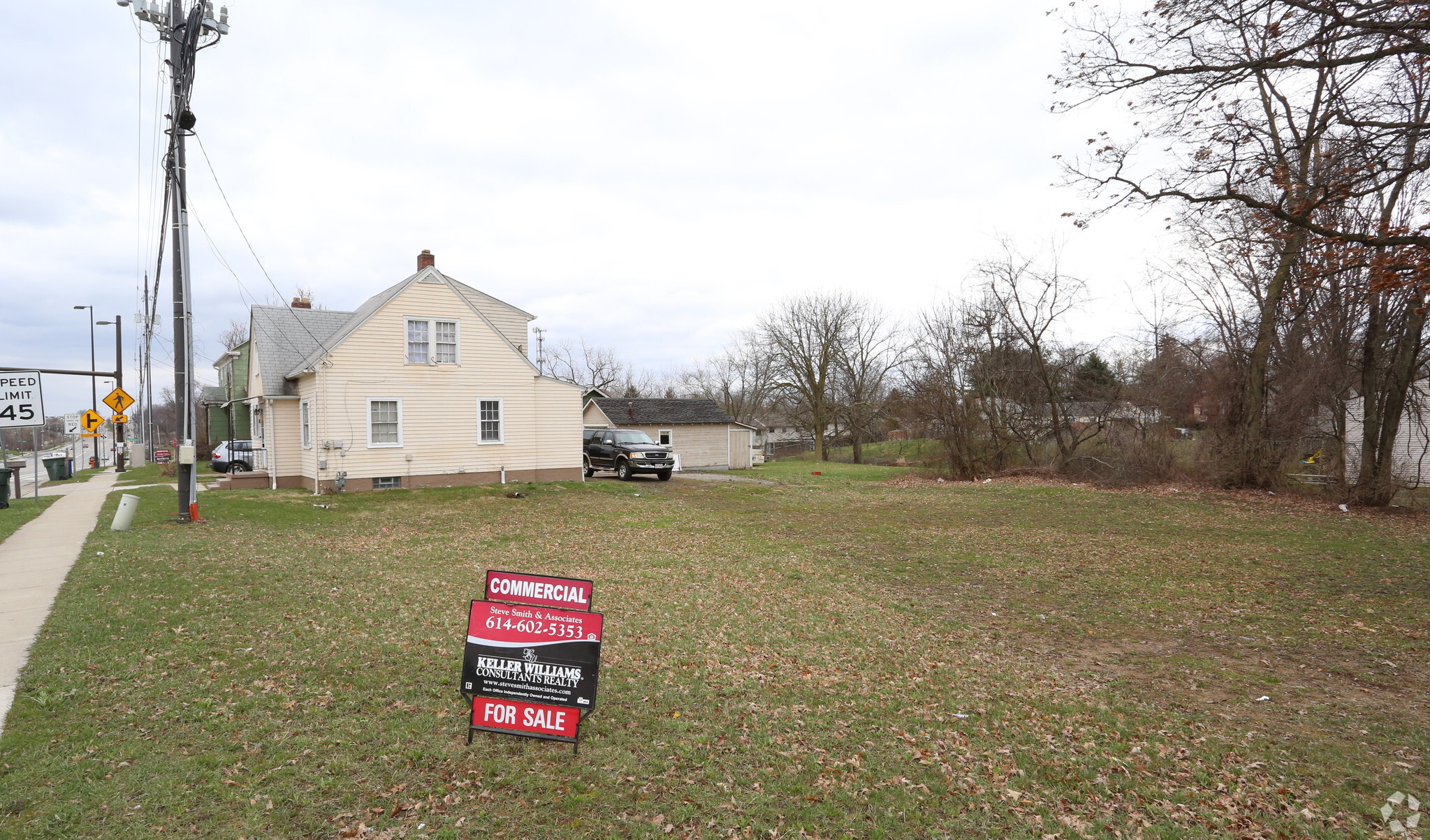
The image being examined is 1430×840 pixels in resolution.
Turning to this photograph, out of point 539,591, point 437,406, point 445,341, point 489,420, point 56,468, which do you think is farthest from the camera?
point 56,468

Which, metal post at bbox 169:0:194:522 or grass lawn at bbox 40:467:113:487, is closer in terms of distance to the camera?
metal post at bbox 169:0:194:522

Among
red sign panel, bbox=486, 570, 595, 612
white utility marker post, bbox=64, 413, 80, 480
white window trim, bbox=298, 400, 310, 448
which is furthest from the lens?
white utility marker post, bbox=64, 413, 80, 480

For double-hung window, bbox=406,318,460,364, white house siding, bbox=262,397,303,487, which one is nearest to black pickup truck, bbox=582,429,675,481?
double-hung window, bbox=406,318,460,364

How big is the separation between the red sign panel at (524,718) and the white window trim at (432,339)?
1881 cm

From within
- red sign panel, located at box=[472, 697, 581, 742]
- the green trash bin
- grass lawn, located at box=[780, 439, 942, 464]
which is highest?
the green trash bin

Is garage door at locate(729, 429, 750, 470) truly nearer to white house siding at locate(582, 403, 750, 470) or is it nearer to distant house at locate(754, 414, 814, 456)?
white house siding at locate(582, 403, 750, 470)

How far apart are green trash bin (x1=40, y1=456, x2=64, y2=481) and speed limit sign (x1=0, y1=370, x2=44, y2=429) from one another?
57.4 ft

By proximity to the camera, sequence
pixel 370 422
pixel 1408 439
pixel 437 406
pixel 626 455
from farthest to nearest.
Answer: pixel 626 455
pixel 437 406
pixel 370 422
pixel 1408 439

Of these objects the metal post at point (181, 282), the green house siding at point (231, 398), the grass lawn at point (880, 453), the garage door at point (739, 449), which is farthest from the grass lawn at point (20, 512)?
the grass lawn at point (880, 453)

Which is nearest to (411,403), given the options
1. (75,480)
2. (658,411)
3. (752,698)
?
(658,411)

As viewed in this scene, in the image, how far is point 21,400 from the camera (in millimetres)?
16453

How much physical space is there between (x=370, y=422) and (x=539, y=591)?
18.3 m

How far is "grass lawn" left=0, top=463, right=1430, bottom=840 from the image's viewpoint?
410 cm

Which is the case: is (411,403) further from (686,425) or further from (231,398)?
(686,425)
